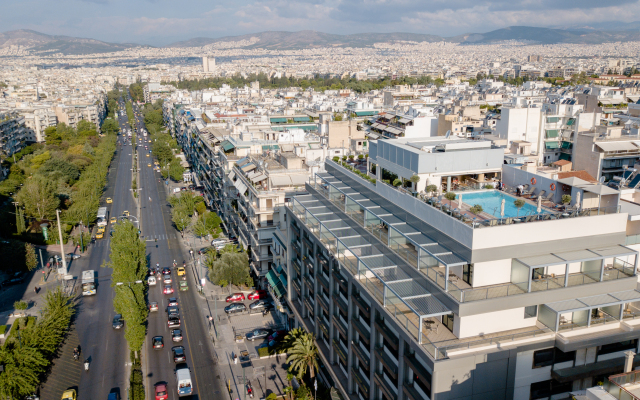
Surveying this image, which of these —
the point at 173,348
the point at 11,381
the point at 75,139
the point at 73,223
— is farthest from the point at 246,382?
the point at 75,139

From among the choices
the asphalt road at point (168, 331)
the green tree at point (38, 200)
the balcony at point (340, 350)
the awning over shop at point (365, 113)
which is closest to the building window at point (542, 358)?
the balcony at point (340, 350)

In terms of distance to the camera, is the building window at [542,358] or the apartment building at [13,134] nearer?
the building window at [542,358]

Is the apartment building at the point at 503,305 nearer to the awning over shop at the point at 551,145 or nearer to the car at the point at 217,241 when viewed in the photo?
the awning over shop at the point at 551,145

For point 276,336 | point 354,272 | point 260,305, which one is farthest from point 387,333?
point 260,305

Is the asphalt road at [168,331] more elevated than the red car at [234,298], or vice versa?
the red car at [234,298]

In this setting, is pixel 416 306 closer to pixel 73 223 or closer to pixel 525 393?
pixel 525 393

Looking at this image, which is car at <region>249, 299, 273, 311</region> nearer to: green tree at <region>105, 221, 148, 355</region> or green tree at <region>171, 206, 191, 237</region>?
green tree at <region>105, 221, 148, 355</region>
